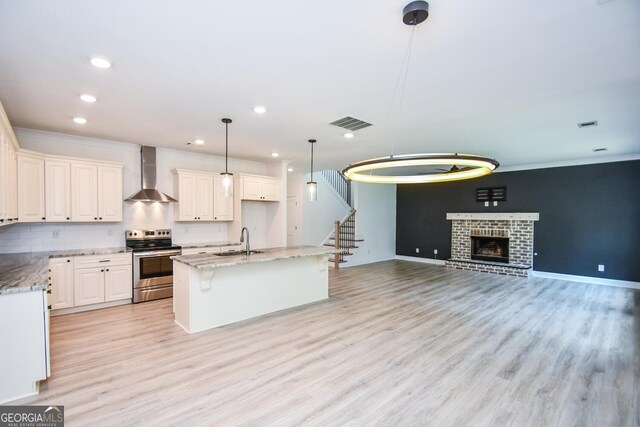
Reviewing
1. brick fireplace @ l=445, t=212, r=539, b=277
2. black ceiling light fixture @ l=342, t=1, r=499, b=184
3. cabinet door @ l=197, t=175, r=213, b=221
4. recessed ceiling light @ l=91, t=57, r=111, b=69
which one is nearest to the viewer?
black ceiling light fixture @ l=342, t=1, r=499, b=184

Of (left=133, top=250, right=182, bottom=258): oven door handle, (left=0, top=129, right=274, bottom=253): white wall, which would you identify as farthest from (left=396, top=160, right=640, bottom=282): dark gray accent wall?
(left=133, top=250, right=182, bottom=258): oven door handle

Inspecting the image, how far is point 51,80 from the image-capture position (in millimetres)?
2857

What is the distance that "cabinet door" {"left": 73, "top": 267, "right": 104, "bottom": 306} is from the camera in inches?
173

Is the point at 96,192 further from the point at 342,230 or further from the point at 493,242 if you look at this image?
the point at 493,242

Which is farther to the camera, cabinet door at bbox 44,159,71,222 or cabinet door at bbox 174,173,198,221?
cabinet door at bbox 174,173,198,221

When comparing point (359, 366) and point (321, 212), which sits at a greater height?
point (321, 212)

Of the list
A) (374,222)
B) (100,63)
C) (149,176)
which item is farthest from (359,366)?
(374,222)

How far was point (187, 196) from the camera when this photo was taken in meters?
5.66

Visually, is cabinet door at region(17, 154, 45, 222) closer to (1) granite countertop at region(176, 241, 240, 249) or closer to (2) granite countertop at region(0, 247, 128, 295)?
(2) granite countertop at region(0, 247, 128, 295)

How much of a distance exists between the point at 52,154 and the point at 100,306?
8.11 feet

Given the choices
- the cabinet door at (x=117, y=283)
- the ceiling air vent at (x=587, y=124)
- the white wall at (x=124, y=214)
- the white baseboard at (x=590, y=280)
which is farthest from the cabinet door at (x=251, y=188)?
the white baseboard at (x=590, y=280)

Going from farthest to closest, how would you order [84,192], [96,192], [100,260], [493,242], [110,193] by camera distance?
[493,242], [110,193], [96,192], [84,192], [100,260]

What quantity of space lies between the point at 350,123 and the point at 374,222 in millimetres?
5550

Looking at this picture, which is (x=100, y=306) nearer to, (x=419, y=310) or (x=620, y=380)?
(x=419, y=310)
